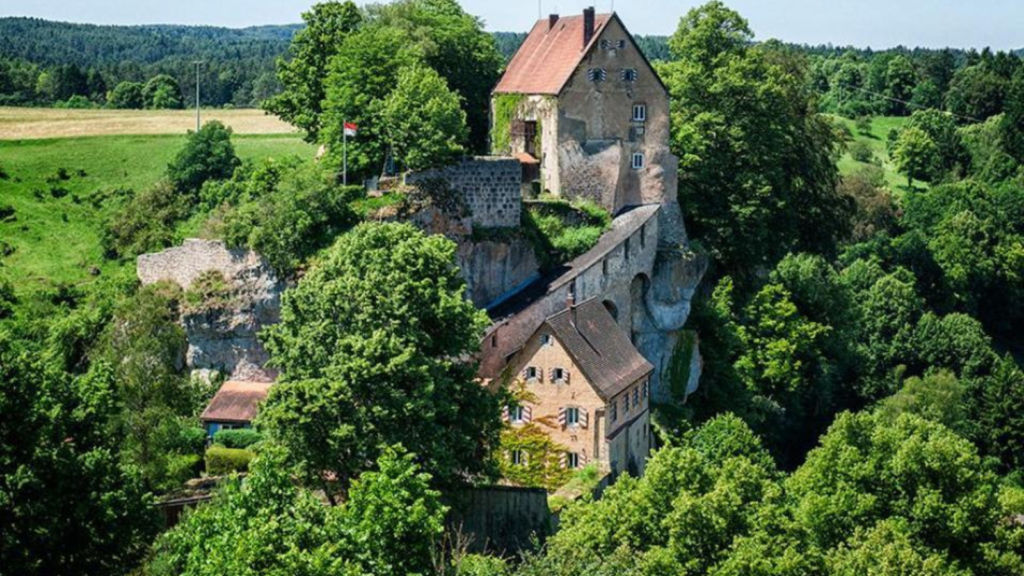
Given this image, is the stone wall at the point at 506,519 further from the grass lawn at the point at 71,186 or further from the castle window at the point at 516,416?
the grass lawn at the point at 71,186

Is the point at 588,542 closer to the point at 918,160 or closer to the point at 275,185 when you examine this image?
the point at 275,185

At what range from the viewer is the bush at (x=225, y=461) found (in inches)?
1956

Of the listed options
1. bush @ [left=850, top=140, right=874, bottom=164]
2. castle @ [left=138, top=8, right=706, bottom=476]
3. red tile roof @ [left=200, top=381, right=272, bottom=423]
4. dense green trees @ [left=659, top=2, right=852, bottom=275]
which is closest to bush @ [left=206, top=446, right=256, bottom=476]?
red tile roof @ [left=200, top=381, right=272, bottom=423]

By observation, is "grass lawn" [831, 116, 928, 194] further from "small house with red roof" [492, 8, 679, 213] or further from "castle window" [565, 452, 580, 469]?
"castle window" [565, 452, 580, 469]

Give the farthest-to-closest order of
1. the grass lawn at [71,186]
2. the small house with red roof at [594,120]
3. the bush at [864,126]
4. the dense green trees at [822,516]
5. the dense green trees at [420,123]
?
the bush at [864,126] < the grass lawn at [71,186] < the small house with red roof at [594,120] < the dense green trees at [420,123] < the dense green trees at [822,516]

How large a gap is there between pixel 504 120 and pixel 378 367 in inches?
952

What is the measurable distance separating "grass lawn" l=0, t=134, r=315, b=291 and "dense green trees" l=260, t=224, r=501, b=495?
71.7 ft

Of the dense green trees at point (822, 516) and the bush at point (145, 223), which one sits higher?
the bush at point (145, 223)

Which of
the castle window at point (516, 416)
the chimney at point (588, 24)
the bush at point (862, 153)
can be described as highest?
the chimney at point (588, 24)

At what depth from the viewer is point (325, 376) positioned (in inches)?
1704

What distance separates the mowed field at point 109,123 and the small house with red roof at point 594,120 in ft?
93.8

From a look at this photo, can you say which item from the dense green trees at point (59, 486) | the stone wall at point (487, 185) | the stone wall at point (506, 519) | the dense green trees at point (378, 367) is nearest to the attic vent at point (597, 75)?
the stone wall at point (487, 185)

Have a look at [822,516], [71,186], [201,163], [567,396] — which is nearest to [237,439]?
[567,396]

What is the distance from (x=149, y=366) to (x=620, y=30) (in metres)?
24.6
